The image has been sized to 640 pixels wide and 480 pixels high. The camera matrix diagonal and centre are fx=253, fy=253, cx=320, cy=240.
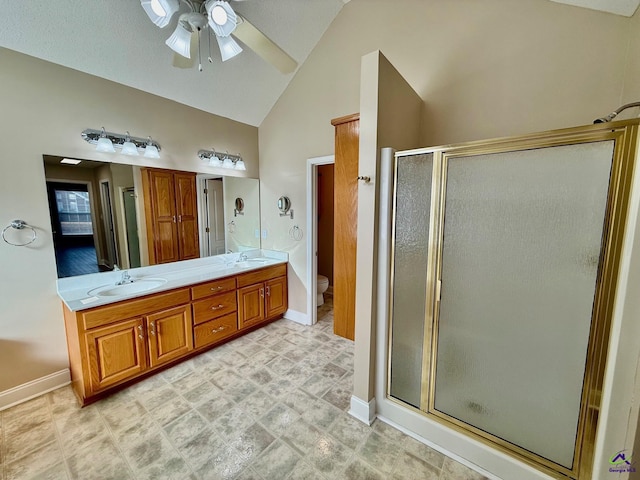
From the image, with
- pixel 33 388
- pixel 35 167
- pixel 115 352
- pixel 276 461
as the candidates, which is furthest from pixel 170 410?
pixel 35 167

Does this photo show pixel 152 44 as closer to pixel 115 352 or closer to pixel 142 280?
pixel 142 280

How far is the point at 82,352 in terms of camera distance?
1.86 meters

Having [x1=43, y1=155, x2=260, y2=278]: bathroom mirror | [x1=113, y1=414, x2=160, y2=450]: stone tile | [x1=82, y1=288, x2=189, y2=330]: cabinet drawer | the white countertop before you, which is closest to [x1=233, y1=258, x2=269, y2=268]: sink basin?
the white countertop

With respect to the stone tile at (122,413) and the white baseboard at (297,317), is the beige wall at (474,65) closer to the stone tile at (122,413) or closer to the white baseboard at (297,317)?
the white baseboard at (297,317)

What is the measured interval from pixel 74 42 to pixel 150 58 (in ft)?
1.61

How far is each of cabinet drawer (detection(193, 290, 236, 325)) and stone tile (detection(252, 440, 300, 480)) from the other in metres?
1.40

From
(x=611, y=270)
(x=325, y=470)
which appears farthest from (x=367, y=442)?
(x=611, y=270)

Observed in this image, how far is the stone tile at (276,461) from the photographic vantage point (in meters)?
A: 1.45

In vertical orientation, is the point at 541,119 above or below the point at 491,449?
above

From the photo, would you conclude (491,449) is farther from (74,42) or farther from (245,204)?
(74,42)

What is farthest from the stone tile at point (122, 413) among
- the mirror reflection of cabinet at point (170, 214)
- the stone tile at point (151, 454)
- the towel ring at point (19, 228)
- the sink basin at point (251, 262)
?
the sink basin at point (251, 262)

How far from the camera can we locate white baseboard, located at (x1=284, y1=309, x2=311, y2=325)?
3325mm

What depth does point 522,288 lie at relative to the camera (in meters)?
1.32

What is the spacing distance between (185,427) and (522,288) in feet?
7.51
